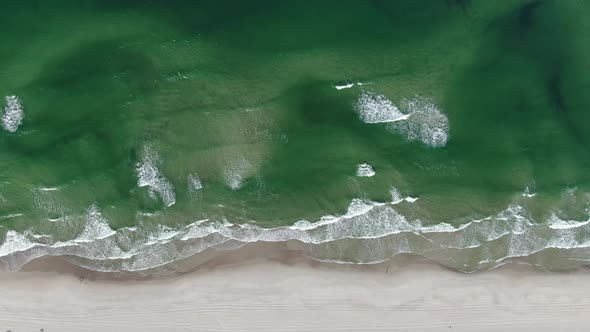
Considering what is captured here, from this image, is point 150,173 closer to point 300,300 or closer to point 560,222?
point 300,300

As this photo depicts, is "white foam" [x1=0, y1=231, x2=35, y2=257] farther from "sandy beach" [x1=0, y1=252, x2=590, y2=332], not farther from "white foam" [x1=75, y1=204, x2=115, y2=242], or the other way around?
"white foam" [x1=75, y1=204, x2=115, y2=242]

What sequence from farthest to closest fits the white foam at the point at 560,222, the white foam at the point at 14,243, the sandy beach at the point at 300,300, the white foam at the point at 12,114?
the sandy beach at the point at 300,300
the white foam at the point at 14,243
the white foam at the point at 560,222
the white foam at the point at 12,114

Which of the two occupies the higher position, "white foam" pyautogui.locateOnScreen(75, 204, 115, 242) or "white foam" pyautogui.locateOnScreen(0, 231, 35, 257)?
"white foam" pyautogui.locateOnScreen(75, 204, 115, 242)

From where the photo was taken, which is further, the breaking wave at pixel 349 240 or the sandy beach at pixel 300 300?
the sandy beach at pixel 300 300

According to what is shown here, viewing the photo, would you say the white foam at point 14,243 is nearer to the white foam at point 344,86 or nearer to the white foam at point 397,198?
the white foam at point 344,86

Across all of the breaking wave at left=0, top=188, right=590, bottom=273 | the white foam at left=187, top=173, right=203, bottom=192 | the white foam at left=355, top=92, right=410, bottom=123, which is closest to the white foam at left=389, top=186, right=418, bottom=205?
the breaking wave at left=0, top=188, right=590, bottom=273

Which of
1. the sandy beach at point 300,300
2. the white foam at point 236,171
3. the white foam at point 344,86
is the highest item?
the white foam at point 344,86

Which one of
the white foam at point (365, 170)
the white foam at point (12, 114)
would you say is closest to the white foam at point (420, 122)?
the white foam at point (365, 170)

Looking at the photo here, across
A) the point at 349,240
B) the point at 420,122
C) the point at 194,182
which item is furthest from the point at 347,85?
the point at 194,182
